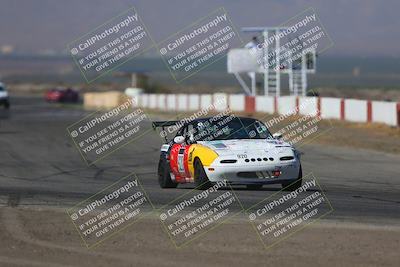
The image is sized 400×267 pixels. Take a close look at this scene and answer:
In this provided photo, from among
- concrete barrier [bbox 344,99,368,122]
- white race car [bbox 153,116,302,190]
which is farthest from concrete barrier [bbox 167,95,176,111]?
white race car [bbox 153,116,302,190]

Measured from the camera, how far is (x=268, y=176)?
→ 48.4ft

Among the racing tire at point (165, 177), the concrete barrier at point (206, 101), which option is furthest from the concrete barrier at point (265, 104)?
the racing tire at point (165, 177)

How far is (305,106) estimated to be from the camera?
122 ft

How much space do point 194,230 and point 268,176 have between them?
13.9ft

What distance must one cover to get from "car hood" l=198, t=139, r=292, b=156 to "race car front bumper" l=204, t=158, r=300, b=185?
0.24 metres

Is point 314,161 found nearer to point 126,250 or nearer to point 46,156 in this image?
point 46,156

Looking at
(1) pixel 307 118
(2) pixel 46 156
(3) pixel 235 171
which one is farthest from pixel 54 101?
(3) pixel 235 171

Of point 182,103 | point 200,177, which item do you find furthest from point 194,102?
point 200,177

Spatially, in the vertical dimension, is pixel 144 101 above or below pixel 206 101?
above

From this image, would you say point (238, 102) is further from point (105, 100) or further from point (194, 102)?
point (105, 100)

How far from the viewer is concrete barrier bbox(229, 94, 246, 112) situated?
45875mm

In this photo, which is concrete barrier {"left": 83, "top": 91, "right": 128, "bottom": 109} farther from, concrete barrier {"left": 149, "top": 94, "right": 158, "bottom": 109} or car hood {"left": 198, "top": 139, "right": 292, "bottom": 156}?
car hood {"left": 198, "top": 139, "right": 292, "bottom": 156}

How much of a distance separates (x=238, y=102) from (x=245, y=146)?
31.2m

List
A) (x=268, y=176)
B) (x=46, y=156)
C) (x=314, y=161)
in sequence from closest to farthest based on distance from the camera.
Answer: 1. (x=268, y=176)
2. (x=314, y=161)
3. (x=46, y=156)
